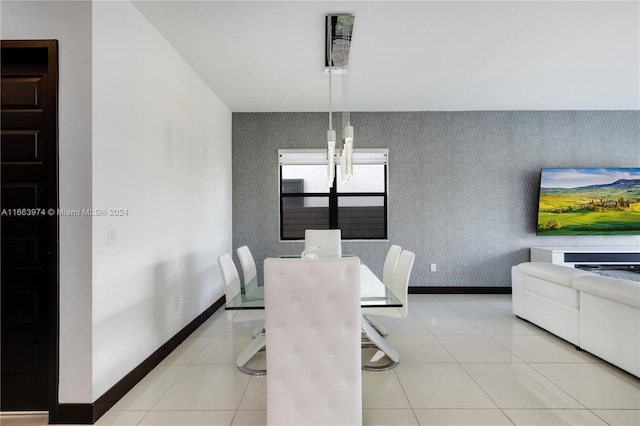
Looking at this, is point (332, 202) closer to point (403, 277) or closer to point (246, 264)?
point (246, 264)

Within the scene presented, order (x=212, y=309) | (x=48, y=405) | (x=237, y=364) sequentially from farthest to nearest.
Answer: (x=212, y=309), (x=237, y=364), (x=48, y=405)

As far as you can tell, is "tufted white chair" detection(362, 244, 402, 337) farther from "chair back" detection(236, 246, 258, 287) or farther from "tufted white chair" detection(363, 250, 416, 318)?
"chair back" detection(236, 246, 258, 287)

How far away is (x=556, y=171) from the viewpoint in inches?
195

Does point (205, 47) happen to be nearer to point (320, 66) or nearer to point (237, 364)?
point (320, 66)

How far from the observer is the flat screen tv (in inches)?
195

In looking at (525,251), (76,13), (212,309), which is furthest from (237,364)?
(525,251)

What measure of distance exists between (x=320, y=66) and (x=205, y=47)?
1151mm

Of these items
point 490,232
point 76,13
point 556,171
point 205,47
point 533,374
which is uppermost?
point 205,47

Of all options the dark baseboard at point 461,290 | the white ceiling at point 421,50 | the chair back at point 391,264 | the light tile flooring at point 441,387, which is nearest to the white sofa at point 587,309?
the light tile flooring at point 441,387

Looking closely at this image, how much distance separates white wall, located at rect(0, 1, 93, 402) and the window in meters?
3.32

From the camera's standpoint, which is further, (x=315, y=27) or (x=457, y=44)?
(x=457, y=44)

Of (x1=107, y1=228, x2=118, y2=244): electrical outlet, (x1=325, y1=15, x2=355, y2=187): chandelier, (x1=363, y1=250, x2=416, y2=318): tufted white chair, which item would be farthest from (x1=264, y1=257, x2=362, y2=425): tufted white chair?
(x1=325, y1=15, x2=355, y2=187): chandelier

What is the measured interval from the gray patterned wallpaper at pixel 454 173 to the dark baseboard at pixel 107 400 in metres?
2.39

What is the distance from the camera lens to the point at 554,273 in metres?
3.28
